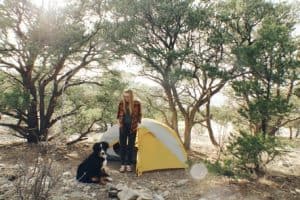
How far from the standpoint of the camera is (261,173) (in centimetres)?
878

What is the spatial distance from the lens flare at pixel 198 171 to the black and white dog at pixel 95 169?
2.33 m

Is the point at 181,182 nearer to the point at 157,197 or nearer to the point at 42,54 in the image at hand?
the point at 157,197

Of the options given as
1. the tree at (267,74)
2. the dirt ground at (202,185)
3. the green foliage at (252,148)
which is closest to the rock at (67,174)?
the dirt ground at (202,185)

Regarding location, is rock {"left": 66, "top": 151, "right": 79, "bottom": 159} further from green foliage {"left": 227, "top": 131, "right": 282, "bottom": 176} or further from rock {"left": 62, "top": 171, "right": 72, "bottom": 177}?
green foliage {"left": 227, "top": 131, "right": 282, "bottom": 176}

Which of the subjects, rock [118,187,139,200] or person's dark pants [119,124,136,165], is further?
person's dark pants [119,124,136,165]

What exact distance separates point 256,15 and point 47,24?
735 centimetres

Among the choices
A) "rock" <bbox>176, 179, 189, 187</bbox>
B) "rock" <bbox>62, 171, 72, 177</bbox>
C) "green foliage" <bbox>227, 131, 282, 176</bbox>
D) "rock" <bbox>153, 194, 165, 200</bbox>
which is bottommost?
"rock" <bbox>153, 194, 165, 200</bbox>

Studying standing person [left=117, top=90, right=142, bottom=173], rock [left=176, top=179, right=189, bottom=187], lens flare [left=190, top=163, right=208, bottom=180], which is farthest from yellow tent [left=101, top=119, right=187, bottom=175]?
rock [left=176, top=179, right=189, bottom=187]

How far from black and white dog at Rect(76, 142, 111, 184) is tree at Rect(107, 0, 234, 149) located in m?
5.18

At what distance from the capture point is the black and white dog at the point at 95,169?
7.94m

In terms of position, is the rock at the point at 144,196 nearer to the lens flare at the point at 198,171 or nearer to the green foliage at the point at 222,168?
the green foliage at the point at 222,168

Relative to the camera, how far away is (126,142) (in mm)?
9008

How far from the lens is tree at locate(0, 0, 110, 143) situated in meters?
11.1

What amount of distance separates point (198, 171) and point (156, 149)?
1281 millimetres
